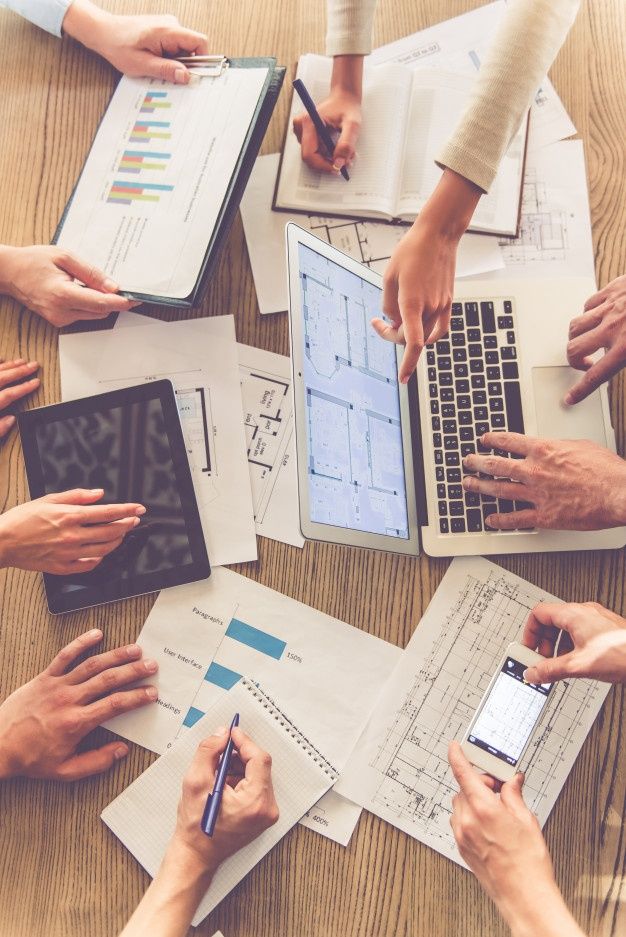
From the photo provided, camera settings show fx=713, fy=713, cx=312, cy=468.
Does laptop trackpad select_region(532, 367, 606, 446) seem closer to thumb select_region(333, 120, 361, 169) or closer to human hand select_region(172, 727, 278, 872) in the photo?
thumb select_region(333, 120, 361, 169)

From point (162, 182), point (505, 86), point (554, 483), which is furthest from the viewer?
point (162, 182)

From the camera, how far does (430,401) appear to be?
3.29 ft

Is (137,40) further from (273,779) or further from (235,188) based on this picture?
(273,779)

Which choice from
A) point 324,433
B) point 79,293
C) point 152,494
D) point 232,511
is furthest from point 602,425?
point 79,293

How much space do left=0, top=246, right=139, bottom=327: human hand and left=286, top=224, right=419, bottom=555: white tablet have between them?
1.04 feet

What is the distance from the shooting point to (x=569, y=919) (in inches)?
32.9

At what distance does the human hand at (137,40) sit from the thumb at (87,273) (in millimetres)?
316

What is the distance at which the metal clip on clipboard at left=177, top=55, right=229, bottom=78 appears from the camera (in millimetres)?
1055

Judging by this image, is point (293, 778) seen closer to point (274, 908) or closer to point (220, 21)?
point (274, 908)

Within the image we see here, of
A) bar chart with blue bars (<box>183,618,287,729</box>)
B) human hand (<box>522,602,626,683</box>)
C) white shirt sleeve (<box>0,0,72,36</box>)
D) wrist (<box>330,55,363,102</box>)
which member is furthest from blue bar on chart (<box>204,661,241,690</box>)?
white shirt sleeve (<box>0,0,72,36</box>)

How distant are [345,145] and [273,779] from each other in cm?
91

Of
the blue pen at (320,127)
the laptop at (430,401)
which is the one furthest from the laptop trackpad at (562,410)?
the blue pen at (320,127)

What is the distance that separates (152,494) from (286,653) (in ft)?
0.96

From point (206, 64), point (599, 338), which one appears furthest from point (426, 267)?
point (206, 64)
